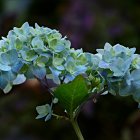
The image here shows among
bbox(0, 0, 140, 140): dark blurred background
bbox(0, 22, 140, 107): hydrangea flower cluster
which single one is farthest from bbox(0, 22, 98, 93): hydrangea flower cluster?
bbox(0, 0, 140, 140): dark blurred background

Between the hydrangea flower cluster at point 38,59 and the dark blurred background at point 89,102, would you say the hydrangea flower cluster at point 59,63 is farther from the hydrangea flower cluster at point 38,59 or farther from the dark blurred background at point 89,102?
the dark blurred background at point 89,102

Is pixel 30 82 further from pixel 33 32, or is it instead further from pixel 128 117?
pixel 33 32

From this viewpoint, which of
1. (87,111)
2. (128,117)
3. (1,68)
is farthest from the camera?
(128,117)

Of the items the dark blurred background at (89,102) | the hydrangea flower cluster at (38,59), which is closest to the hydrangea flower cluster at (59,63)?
the hydrangea flower cluster at (38,59)

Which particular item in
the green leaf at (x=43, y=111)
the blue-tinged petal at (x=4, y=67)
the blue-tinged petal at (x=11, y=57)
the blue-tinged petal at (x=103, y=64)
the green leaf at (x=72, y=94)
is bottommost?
the green leaf at (x=43, y=111)

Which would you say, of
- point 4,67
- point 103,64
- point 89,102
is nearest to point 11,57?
point 4,67

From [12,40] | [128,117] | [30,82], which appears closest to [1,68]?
[12,40]

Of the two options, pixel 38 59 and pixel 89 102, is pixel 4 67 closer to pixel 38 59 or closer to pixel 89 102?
pixel 38 59
